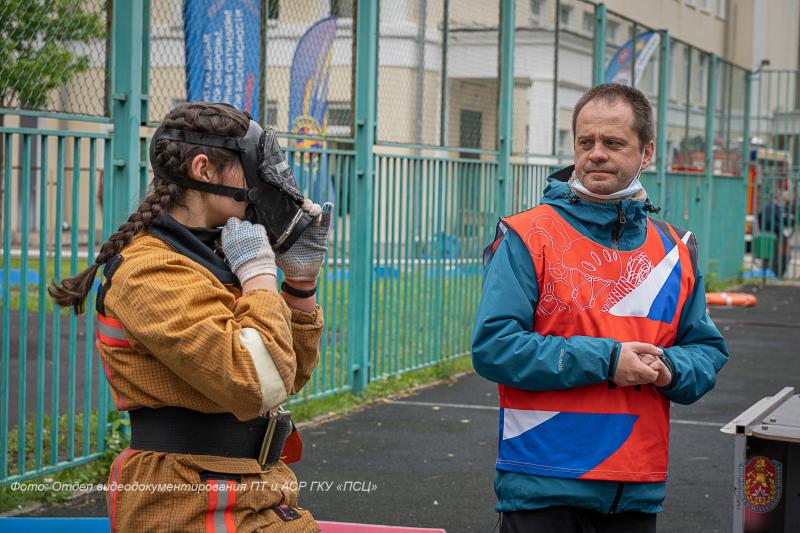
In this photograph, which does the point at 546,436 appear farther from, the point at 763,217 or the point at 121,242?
the point at 763,217

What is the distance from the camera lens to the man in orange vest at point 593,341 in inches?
125

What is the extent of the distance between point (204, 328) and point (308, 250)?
44 centimetres

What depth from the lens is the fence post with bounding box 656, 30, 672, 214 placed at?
16516 mm

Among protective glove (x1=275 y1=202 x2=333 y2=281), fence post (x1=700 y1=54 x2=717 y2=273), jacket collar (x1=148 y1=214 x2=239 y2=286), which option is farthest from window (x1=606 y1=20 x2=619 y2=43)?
jacket collar (x1=148 y1=214 x2=239 y2=286)

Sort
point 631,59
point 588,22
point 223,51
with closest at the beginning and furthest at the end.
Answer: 1. point 223,51
2. point 588,22
3. point 631,59

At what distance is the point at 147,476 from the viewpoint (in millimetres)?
2684

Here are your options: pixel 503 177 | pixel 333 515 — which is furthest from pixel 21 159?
pixel 503 177

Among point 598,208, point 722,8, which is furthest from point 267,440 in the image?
point 722,8

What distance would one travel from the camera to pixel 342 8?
8781 millimetres

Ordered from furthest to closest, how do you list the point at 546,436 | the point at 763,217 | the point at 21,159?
the point at 763,217
the point at 21,159
the point at 546,436

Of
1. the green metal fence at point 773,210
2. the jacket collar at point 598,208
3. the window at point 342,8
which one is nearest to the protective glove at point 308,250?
the jacket collar at point 598,208

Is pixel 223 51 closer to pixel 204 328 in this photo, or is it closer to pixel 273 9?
pixel 273 9

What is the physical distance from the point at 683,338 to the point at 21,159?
352cm

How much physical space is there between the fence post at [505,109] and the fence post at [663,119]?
562cm
